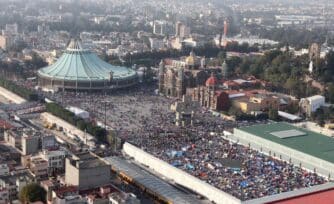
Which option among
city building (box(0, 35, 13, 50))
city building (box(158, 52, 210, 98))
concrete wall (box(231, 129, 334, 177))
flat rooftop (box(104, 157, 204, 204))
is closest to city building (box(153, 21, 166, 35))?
city building (box(0, 35, 13, 50))

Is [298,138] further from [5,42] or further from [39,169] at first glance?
[5,42]

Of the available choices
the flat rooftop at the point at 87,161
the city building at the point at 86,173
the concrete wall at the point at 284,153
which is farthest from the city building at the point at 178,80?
the city building at the point at 86,173

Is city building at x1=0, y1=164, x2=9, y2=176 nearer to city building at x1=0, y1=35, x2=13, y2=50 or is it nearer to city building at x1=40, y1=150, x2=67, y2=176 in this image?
city building at x1=40, y1=150, x2=67, y2=176

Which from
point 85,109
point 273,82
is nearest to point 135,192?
point 85,109

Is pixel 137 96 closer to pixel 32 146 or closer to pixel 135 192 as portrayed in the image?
pixel 32 146

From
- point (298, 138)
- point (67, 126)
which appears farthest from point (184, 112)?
point (298, 138)

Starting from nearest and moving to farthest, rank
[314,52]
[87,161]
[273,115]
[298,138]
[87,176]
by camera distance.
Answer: [87,176] < [87,161] < [298,138] < [273,115] < [314,52]
